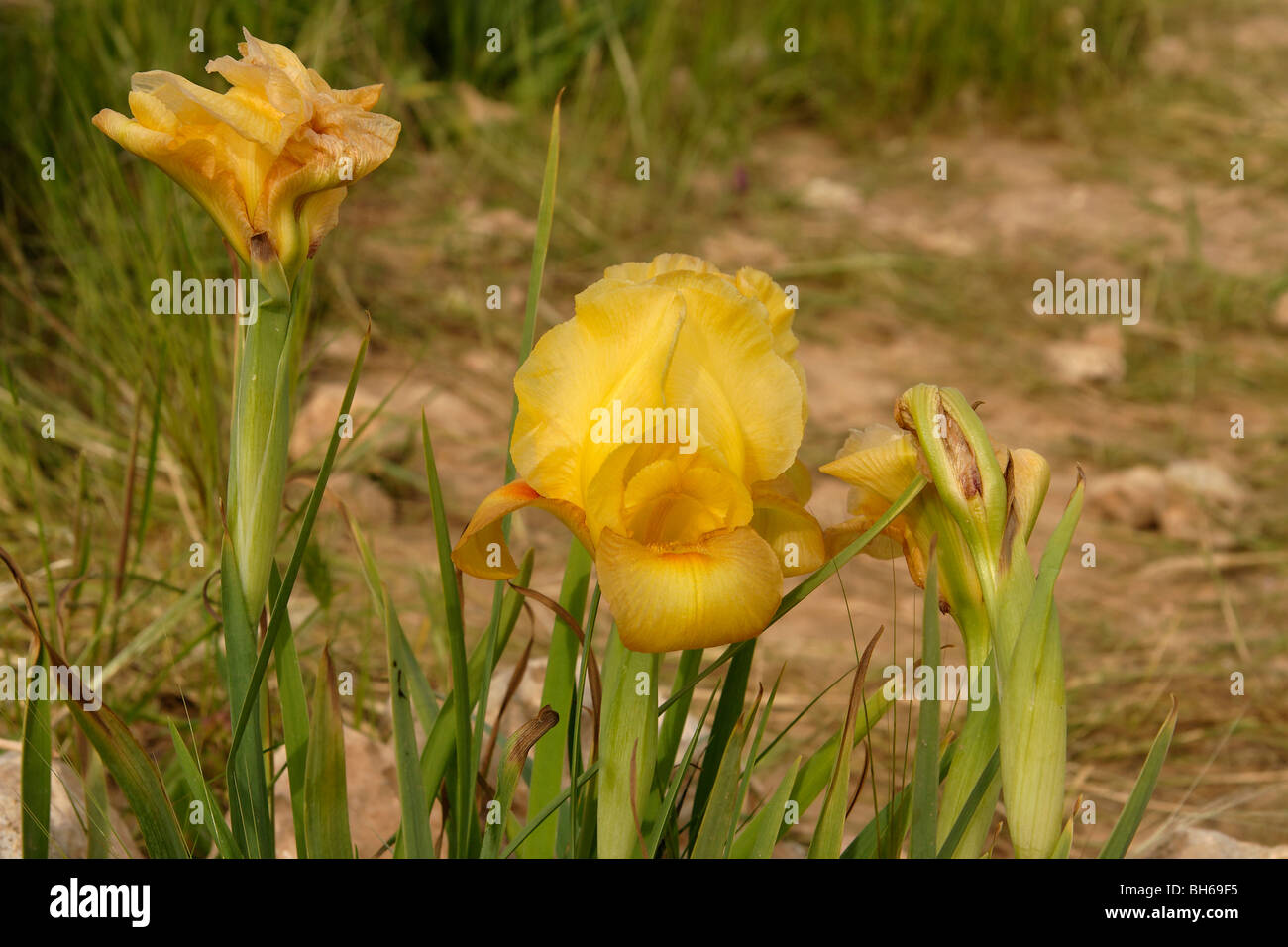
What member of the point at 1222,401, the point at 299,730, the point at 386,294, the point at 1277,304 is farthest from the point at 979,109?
the point at 299,730

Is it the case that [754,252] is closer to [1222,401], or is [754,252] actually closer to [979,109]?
[1222,401]

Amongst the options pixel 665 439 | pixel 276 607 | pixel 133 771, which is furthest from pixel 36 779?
pixel 665 439

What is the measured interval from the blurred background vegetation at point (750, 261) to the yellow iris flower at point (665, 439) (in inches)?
10.3

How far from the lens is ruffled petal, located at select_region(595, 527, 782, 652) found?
0.59 metres

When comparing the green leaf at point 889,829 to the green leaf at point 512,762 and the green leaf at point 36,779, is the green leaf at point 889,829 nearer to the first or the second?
the green leaf at point 512,762

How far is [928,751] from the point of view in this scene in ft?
2.04

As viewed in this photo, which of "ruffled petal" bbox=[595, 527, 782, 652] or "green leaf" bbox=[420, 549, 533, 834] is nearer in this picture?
"ruffled petal" bbox=[595, 527, 782, 652]

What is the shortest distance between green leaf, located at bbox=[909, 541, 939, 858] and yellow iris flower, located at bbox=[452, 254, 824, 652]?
2.8 inches

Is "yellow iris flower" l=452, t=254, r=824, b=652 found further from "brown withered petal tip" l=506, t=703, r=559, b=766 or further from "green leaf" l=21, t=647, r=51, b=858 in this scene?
"green leaf" l=21, t=647, r=51, b=858

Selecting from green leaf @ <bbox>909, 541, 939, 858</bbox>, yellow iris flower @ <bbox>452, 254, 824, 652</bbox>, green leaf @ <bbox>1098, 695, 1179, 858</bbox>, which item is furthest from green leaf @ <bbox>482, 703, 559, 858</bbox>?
green leaf @ <bbox>1098, 695, 1179, 858</bbox>

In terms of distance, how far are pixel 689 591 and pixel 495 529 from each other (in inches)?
4.6

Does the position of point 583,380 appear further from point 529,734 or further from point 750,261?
point 750,261

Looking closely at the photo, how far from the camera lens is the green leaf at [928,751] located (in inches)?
23.6
